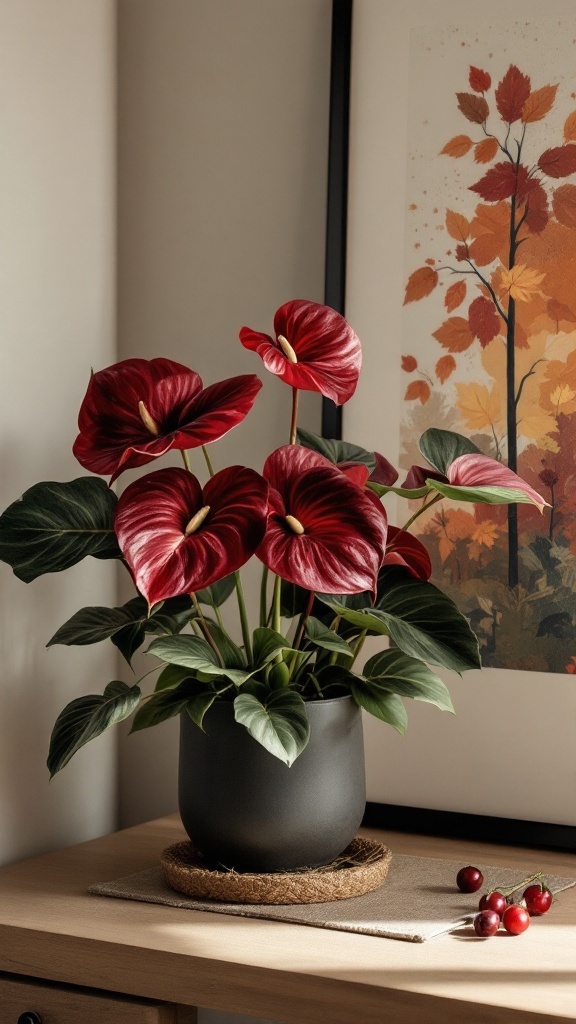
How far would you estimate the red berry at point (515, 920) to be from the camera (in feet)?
3.34

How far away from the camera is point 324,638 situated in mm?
1138

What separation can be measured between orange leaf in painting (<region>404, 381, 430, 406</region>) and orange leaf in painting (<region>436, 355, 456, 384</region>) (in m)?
0.02

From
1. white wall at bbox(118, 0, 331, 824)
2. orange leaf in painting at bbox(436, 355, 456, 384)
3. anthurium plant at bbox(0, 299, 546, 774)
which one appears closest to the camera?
anthurium plant at bbox(0, 299, 546, 774)

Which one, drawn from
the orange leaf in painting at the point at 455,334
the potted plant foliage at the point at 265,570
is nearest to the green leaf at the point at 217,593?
the potted plant foliage at the point at 265,570

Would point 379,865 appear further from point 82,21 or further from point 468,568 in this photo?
point 82,21

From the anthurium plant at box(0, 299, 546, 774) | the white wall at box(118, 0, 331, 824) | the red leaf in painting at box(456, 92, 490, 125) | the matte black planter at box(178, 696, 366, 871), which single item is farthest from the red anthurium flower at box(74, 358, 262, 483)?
the red leaf in painting at box(456, 92, 490, 125)

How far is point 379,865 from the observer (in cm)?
115

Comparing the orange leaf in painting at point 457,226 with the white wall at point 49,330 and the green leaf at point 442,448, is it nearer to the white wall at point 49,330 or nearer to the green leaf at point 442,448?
the green leaf at point 442,448

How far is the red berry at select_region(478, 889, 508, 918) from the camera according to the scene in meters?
1.05

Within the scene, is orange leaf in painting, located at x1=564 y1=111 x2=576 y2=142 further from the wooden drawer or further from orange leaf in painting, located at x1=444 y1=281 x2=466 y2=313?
the wooden drawer

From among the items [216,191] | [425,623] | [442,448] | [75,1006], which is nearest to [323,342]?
[442,448]

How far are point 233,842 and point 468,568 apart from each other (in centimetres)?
44

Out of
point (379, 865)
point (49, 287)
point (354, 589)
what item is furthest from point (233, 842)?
point (49, 287)

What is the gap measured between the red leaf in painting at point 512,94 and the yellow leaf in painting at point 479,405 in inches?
12.1
